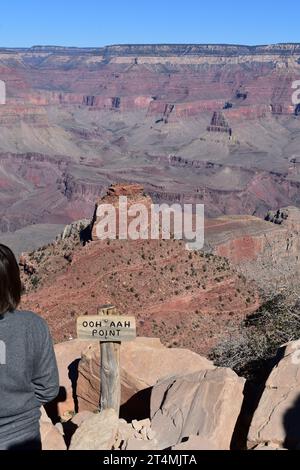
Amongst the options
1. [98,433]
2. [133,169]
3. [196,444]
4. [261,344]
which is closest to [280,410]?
[196,444]

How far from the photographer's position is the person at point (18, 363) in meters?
5.19

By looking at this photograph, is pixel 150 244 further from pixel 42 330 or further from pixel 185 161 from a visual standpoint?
pixel 185 161

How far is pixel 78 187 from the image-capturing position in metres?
118

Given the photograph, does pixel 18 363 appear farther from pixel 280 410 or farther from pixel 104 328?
pixel 280 410

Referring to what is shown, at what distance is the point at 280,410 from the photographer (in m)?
7.85

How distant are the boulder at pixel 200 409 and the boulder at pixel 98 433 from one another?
0.75m

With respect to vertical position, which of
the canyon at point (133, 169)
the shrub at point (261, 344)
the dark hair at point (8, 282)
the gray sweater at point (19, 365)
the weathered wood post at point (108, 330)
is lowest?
the canyon at point (133, 169)

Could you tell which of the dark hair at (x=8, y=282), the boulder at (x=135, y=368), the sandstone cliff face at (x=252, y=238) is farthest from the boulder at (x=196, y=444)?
the sandstone cliff face at (x=252, y=238)

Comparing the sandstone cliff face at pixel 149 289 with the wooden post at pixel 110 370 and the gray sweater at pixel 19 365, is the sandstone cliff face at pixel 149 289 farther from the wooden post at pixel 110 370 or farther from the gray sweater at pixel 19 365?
the gray sweater at pixel 19 365

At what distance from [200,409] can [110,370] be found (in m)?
1.51

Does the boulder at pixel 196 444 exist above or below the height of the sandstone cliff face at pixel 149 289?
above

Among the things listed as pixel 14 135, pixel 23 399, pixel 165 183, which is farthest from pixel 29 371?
pixel 14 135

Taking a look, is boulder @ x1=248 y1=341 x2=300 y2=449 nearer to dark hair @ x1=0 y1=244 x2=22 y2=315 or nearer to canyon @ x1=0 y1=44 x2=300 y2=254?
dark hair @ x1=0 y1=244 x2=22 y2=315

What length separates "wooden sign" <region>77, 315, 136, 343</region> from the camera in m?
8.57
